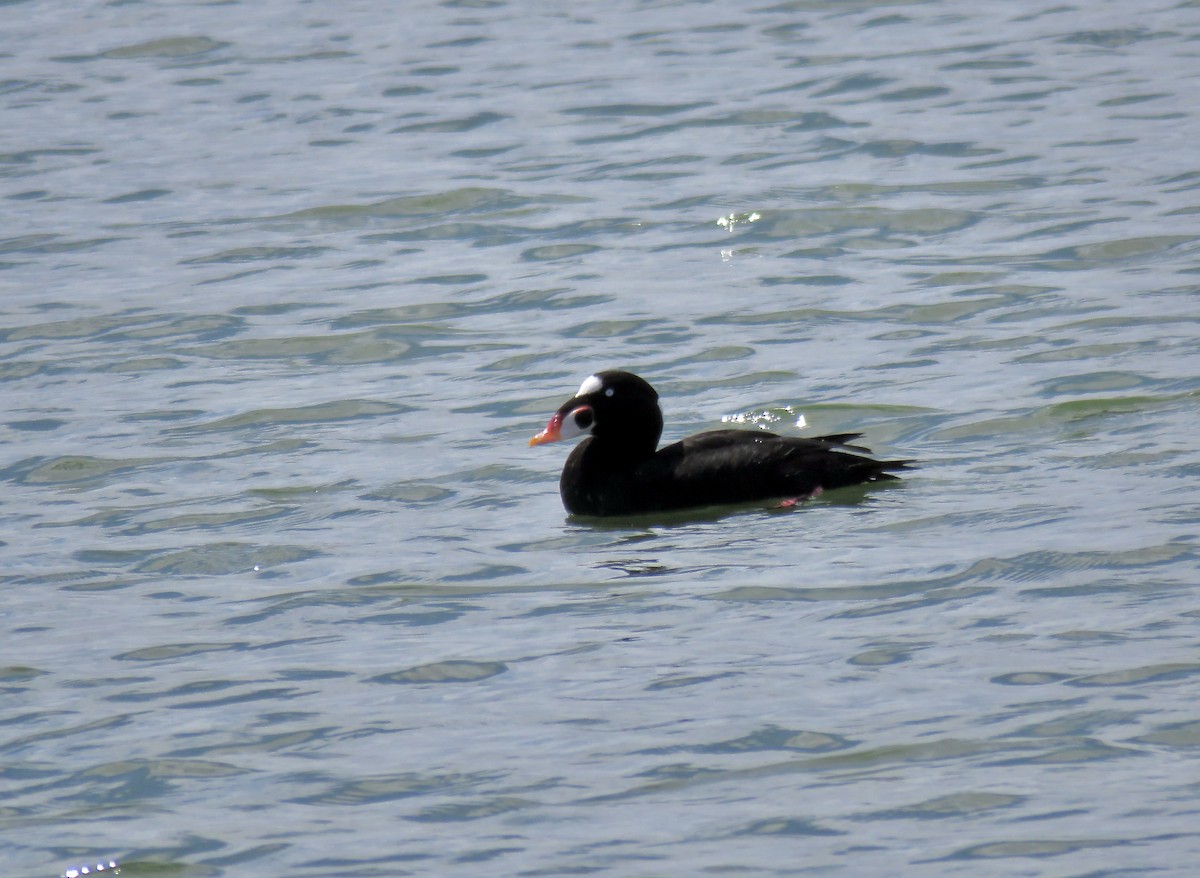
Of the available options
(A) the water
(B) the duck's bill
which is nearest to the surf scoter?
(B) the duck's bill

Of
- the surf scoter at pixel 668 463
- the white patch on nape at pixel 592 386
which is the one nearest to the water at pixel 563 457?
the surf scoter at pixel 668 463

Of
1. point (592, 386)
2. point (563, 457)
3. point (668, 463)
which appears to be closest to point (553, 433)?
point (592, 386)

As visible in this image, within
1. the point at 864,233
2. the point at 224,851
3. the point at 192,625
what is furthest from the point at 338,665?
the point at 864,233

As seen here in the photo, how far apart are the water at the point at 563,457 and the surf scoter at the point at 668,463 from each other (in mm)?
145

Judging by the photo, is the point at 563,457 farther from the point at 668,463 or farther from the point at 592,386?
the point at 668,463

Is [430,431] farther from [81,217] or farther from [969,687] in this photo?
[81,217]

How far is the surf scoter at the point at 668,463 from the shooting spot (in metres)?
9.81

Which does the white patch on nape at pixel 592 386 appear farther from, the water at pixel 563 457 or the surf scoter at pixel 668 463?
the water at pixel 563 457

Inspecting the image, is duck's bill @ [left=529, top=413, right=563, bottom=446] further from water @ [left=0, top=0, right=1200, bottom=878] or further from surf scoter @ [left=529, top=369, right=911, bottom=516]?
water @ [left=0, top=0, right=1200, bottom=878]

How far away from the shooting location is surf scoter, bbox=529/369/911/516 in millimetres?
9812

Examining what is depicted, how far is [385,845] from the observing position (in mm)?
6359

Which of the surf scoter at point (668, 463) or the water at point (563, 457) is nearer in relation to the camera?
the water at point (563, 457)

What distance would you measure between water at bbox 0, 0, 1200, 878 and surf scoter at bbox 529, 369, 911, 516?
0.14 metres

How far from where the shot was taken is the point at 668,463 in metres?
10.0
